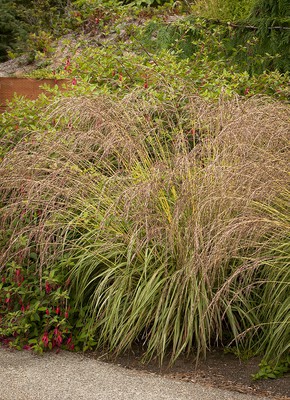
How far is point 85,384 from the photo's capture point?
11.9 feet

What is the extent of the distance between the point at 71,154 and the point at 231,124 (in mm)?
1000

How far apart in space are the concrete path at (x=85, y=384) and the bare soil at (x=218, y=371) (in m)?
0.11

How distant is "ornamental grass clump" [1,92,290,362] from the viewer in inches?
156

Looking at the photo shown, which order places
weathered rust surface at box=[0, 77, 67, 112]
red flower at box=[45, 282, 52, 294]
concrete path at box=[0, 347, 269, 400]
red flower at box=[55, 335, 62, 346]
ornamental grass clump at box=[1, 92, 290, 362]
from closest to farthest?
concrete path at box=[0, 347, 269, 400] → ornamental grass clump at box=[1, 92, 290, 362] → red flower at box=[55, 335, 62, 346] → red flower at box=[45, 282, 52, 294] → weathered rust surface at box=[0, 77, 67, 112]

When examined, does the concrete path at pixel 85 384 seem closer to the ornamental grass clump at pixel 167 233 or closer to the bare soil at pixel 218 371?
the bare soil at pixel 218 371

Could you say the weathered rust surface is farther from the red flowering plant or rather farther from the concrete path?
the concrete path

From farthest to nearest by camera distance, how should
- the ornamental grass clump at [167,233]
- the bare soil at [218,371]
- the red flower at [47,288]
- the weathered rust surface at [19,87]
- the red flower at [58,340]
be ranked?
the weathered rust surface at [19,87]
the red flower at [47,288]
the red flower at [58,340]
the ornamental grass clump at [167,233]
the bare soil at [218,371]

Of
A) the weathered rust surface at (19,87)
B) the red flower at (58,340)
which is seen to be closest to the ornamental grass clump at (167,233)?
the red flower at (58,340)

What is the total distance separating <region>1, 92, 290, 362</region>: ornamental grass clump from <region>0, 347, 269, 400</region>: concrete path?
0.22 m

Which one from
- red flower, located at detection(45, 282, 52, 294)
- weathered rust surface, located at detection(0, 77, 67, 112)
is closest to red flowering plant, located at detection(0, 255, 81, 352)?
red flower, located at detection(45, 282, 52, 294)

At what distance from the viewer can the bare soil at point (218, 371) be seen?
3.70 meters

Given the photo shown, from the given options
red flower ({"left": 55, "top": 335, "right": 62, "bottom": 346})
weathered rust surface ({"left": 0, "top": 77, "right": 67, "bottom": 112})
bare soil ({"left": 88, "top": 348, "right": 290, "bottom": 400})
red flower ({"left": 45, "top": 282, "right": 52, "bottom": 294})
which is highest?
weathered rust surface ({"left": 0, "top": 77, "right": 67, "bottom": 112})

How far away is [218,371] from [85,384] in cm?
71

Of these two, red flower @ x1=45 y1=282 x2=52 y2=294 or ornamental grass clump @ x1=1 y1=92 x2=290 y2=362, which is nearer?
ornamental grass clump @ x1=1 y1=92 x2=290 y2=362
